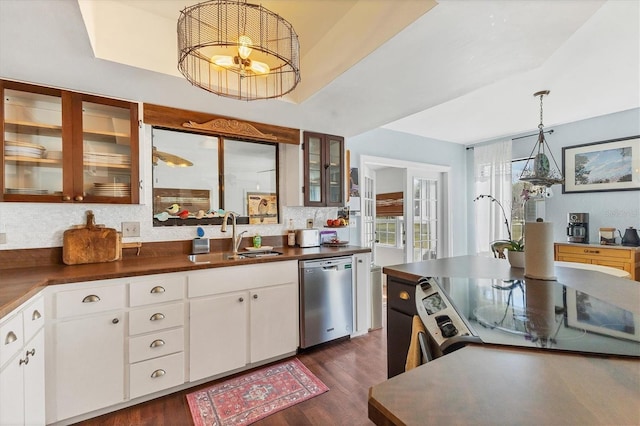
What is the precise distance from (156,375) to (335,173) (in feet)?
8.19

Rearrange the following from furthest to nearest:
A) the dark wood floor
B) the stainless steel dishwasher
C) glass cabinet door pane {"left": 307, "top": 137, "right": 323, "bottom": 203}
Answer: glass cabinet door pane {"left": 307, "top": 137, "right": 323, "bottom": 203} → the stainless steel dishwasher → the dark wood floor

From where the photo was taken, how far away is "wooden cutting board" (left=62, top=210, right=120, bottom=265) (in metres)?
2.09

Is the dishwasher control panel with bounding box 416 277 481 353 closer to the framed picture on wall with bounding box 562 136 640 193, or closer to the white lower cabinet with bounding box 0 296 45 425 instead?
the white lower cabinet with bounding box 0 296 45 425

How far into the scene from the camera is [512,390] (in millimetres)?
586

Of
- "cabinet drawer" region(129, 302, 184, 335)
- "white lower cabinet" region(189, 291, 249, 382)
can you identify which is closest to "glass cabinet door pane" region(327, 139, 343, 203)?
"white lower cabinet" region(189, 291, 249, 382)

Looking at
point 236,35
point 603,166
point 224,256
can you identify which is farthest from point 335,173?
point 603,166

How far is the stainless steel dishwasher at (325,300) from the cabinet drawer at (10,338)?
1742 mm

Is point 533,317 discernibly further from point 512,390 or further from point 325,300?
point 325,300

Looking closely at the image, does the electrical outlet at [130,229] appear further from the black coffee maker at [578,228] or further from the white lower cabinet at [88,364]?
the black coffee maker at [578,228]

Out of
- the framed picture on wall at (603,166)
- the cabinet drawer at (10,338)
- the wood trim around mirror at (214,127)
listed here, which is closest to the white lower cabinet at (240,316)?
the cabinet drawer at (10,338)

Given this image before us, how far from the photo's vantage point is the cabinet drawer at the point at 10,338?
1170 millimetres

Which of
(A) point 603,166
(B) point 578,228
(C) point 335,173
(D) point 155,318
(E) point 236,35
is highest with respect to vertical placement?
(E) point 236,35

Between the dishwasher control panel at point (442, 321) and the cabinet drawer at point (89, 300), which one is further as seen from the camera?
the cabinet drawer at point (89, 300)

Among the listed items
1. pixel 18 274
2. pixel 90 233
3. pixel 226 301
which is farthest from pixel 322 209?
pixel 18 274
